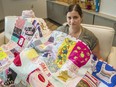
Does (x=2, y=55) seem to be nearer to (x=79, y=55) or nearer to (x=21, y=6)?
(x=79, y=55)

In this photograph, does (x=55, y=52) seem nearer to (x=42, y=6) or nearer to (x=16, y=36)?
(x=16, y=36)

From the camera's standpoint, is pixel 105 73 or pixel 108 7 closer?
pixel 105 73

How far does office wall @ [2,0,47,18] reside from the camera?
395 centimetres

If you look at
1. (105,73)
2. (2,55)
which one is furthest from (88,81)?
(2,55)

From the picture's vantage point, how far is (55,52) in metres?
1.20

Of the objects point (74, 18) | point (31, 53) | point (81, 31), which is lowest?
point (31, 53)

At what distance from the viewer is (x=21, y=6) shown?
4176 mm

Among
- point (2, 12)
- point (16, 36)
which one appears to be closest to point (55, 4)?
point (2, 12)

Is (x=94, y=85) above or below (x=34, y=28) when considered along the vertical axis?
below

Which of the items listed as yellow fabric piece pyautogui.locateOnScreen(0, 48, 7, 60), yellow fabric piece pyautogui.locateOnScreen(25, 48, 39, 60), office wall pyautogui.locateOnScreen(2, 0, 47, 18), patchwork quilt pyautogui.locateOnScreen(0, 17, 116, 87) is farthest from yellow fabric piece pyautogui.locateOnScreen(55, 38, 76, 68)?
office wall pyautogui.locateOnScreen(2, 0, 47, 18)

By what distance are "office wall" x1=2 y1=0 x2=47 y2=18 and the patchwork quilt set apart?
9.79ft

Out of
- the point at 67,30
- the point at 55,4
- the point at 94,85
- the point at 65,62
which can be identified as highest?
the point at 55,4

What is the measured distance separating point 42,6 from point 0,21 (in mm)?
1339

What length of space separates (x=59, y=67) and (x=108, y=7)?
1833 millimetres
